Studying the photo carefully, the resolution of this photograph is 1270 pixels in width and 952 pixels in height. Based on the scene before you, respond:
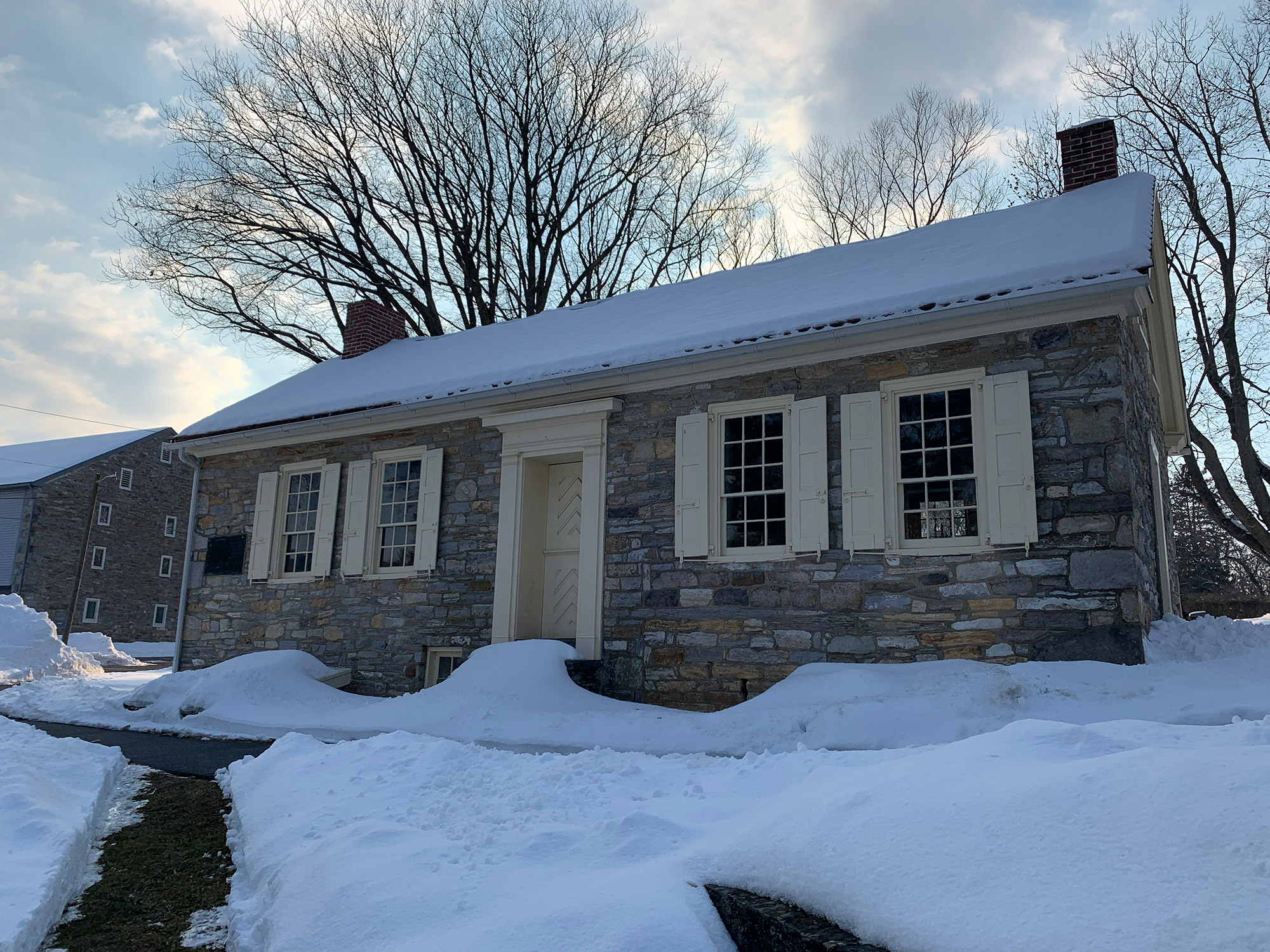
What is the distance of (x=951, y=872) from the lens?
2328mm

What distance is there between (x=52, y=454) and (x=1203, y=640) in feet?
106

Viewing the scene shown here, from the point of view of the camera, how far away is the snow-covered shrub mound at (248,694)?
938 centimetres

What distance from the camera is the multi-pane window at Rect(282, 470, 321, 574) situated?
39.0ft

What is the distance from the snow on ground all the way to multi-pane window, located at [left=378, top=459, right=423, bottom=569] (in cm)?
158

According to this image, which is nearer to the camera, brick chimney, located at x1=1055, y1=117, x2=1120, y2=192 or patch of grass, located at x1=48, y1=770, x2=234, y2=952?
patch of grass, located at x1=48, y1=770, x2=234, y2=952

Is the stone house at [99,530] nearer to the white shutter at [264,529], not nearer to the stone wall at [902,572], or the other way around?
the white shutter at [264,529]

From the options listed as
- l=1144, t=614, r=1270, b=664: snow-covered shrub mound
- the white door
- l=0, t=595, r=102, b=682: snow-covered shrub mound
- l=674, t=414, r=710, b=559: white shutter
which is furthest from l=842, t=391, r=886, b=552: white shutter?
l=0, t=595, r=102, b=682: snow-covered shrub mound

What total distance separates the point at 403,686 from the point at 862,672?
5599mm

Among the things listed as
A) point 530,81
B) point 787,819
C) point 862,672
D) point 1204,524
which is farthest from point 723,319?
point 1204,524

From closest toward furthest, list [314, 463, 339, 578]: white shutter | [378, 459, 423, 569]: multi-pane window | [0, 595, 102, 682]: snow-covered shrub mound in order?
[378, 459, 423, 569]: multi-pane window → [314, 463, 339, 578]: white shutter → [0, 595, 102, 682]: snow-covered shrub mound

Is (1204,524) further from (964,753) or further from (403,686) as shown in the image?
(964,753)

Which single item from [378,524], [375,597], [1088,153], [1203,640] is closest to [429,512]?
[378,524]

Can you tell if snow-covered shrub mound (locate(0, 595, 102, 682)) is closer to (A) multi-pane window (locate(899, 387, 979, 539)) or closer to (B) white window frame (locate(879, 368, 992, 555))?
(B) white window frame (locate(879, 368, 992, 555))

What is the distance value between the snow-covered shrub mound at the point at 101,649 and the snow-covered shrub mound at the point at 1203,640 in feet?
69.1
